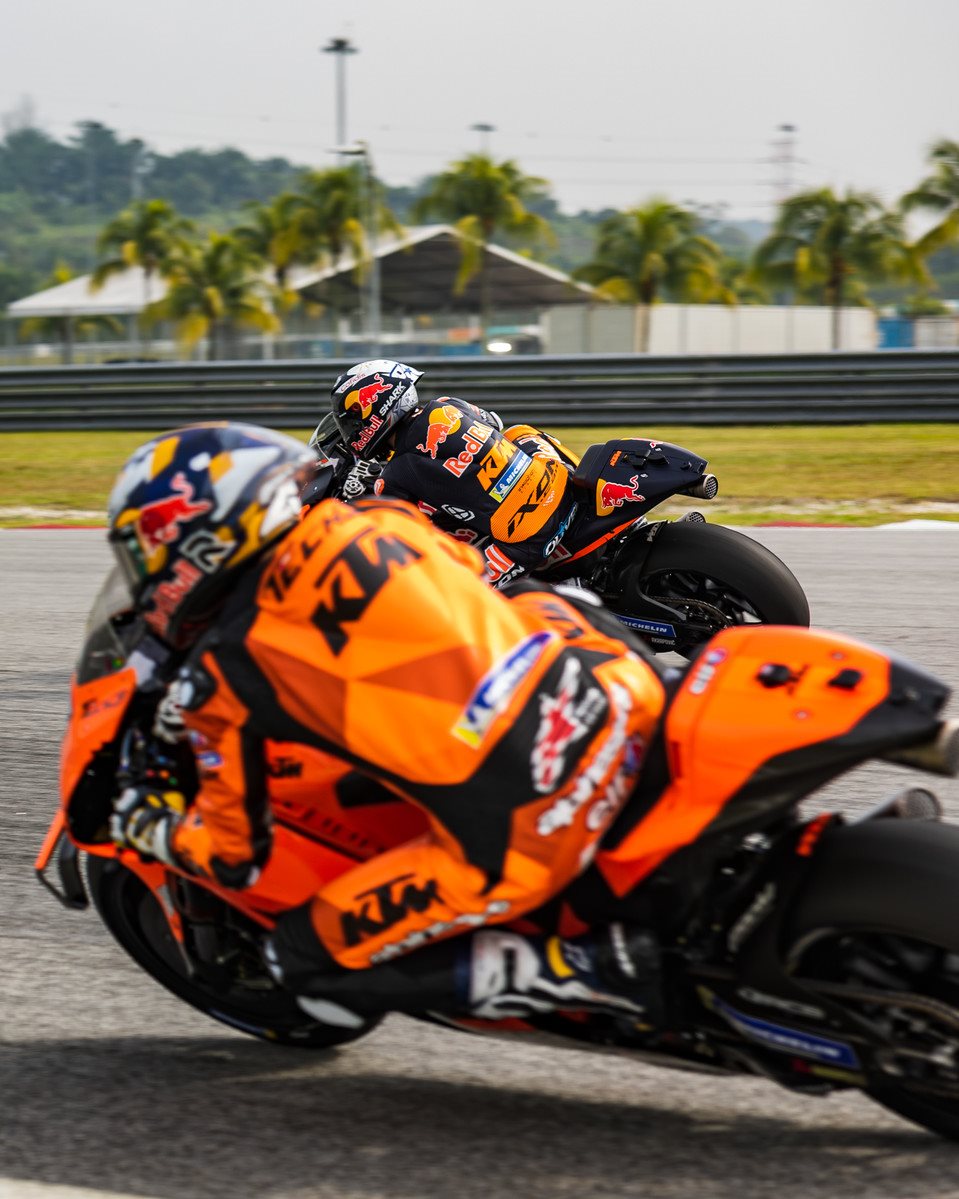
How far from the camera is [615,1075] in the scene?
3.51 meters

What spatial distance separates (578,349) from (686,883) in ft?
141

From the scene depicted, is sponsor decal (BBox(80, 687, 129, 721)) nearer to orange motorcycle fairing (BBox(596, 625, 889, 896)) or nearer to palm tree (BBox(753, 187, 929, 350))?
orange motorcycle fairing (BBox(596, 625, 889, 896))

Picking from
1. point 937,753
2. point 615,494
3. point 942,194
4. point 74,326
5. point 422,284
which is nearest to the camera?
point 937,753

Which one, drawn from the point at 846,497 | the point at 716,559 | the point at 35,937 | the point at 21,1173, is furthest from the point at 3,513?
the point at 21,1173

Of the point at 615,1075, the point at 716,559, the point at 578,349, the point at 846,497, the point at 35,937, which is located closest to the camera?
the point at 615,1075

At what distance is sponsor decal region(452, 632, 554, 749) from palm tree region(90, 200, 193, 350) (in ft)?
214

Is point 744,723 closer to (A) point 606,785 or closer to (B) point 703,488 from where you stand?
(A) point 606,785

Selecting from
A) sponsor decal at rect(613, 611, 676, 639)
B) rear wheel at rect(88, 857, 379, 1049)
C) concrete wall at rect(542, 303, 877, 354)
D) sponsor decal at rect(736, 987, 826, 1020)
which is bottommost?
rear wheel at rect(88, 857, 379, 1049)

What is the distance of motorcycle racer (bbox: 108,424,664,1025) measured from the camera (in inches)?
116

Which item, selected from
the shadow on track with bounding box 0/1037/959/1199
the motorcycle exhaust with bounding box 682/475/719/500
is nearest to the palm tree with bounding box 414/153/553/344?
the motorcycle exhaust with bounding box 682/475/719/500

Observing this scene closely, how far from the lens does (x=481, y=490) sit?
22.2ft

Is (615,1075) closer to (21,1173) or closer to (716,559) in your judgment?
(21,1173)

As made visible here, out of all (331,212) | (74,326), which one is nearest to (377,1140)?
(331,212)

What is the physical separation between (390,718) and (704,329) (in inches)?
2018
